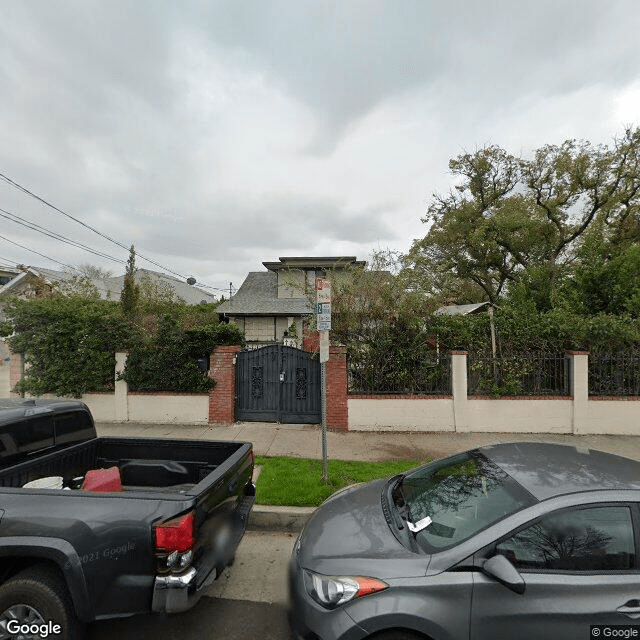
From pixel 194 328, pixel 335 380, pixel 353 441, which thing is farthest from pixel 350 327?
pixel 194 328

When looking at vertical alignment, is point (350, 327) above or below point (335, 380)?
above

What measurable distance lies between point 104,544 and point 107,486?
1038 millimetres

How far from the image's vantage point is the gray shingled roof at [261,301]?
20203 millimetres

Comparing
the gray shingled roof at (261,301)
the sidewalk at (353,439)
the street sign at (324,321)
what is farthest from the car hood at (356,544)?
the gray shingled roof at (261,301)

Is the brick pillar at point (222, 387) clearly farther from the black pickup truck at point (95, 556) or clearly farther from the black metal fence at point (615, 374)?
the black metal fence at point (615, 374)

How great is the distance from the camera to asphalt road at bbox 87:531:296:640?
246 centimetres

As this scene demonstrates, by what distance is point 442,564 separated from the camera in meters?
1.92

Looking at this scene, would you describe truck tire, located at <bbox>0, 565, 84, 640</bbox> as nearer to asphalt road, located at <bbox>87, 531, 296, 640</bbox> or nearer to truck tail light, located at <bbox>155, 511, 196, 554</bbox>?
asphalt road, located at <bbox>87, 531, 296, 640</bbox>

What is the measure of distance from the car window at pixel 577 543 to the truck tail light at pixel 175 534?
182 centimetres

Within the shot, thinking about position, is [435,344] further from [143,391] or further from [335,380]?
[143,391]

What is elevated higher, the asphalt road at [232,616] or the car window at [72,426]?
the car window at [72,426]

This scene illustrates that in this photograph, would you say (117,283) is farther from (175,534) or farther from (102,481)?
(175,534)

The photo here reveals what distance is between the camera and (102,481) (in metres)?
3.01

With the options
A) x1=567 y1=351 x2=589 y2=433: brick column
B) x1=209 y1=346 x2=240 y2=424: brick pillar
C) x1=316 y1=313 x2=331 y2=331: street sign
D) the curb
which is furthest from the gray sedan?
x1=567 y1=351 x2=589 y2=433: brick column
